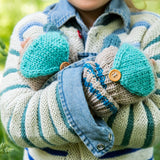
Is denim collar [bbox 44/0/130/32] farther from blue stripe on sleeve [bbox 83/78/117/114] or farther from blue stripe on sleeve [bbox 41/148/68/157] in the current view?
blue stripe on sleeve [bbox 41/148/68/157]

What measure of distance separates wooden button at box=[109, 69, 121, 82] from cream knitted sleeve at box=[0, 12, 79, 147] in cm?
17

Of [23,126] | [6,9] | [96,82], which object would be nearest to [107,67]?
[96,82]

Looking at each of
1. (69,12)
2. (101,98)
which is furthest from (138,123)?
(69,12)

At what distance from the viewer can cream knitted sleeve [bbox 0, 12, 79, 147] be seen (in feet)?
2.93

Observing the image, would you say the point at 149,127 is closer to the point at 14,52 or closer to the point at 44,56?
the point at 44,56

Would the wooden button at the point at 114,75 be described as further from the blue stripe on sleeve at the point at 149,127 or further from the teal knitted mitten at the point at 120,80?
the blue stripe on sleeve at the point at 149,127

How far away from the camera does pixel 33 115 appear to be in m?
0.92

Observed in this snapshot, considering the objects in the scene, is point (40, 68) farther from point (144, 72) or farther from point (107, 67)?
point (144, 72)

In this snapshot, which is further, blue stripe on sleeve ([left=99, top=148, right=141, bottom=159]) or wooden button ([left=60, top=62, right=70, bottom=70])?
blue stripe on sleeve ([left=99, top=148, right=141, bottom=159])

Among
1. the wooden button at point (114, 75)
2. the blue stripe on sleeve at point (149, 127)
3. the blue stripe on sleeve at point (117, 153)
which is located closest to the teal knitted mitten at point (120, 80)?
the wooden button at point (114, 75)

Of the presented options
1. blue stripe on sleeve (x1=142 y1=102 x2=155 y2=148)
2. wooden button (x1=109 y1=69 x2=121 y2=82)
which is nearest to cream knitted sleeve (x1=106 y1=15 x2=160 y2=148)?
blue stripe on sleeve (x1=142 y1=102 x2=155 y2=148)

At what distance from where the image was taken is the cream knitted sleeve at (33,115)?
894 mm

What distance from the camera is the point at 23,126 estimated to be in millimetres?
941

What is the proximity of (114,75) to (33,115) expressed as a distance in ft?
0.94
